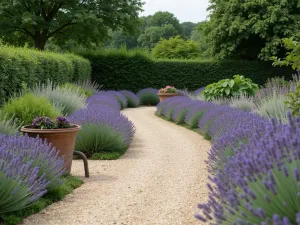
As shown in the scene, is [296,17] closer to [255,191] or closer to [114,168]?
[114,168]

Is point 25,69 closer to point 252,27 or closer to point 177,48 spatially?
point 252,27

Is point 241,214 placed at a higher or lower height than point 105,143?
higher

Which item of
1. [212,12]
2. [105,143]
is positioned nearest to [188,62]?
[212,12]

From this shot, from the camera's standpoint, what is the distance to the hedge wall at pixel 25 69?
7602mm

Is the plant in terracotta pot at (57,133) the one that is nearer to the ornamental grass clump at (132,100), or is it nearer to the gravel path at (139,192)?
the gravel path at (139,192)

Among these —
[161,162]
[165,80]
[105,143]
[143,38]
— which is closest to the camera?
[161,162]

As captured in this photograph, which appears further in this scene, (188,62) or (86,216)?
(188,62)

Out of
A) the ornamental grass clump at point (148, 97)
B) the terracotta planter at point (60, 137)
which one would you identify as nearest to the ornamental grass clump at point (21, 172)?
the terracotta planter at point (60, 137)

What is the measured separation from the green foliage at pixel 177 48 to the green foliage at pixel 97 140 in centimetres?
3023

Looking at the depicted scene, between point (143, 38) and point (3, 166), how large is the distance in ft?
196

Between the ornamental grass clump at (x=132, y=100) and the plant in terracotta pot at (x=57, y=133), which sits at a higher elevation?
the plant in terracotta pot at (x=57, y=133)

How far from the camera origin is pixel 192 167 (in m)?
6.27

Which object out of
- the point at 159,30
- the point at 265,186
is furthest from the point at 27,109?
the point at 159,30

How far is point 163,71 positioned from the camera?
24.2 metres
